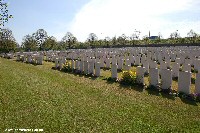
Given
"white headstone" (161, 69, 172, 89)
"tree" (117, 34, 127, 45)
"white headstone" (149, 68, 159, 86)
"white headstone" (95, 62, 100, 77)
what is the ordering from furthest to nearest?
"tree" (117, 34, 127, 45) → "white headstone" (95, 62, 100, 77) → "white headstone" (149, 68, 159, 86) → "white headstone" (161, 69, 172, 89)

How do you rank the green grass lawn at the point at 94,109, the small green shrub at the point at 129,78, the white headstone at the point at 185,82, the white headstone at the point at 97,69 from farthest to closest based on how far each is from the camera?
the white headstone at the point at 97,69 < the small green shrub at the point at 129,78 < the white headstone at the point at 185,82 < the green grass lawn at the point at 94,109

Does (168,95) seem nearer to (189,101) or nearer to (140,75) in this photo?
(189,101)

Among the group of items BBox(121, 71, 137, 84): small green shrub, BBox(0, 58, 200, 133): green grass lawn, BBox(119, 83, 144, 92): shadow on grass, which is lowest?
BBox(0, 58, 200, 133): green grass lawn

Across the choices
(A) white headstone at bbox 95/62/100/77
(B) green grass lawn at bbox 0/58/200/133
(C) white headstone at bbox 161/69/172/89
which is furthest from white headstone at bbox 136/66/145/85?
(A) white headstone at bbox 95/62/100/77

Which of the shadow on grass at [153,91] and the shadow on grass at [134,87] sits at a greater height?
the shadow on grass at [134,87]

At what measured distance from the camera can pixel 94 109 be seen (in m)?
9.19

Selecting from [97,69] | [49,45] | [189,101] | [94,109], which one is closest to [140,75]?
[189,101]

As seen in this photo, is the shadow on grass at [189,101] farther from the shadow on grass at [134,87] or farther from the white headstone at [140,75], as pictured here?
the white headstone at [140,75]

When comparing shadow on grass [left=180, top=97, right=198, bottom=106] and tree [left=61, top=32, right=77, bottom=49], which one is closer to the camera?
shadow on grass [left=180, top=97, right=198, bottom=106]

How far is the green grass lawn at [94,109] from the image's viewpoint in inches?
296

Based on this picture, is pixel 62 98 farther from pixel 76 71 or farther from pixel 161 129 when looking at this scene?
pixel 76 71

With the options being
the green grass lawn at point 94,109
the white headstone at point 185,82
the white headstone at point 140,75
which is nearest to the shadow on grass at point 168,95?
the green grass lawn at point 94,109

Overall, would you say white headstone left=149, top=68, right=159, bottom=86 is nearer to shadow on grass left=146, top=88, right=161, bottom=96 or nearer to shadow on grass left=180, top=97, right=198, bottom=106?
shadow on grass left=146, top=88, right=161, bottom=96

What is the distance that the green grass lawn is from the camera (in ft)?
24.7
